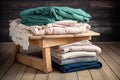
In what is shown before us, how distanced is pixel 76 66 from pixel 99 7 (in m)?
1.52

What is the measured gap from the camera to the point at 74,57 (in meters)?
2.00

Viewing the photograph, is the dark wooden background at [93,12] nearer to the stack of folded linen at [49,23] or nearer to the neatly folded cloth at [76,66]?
the stack of folded linen at [49,23]

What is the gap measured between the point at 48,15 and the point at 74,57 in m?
0.47

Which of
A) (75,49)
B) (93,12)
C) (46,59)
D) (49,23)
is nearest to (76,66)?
(75,49)

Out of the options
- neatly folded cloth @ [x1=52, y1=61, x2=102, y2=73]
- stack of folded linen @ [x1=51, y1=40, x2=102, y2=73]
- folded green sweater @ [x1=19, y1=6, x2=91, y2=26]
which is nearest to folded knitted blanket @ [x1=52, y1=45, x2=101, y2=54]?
stack of folded linen @ [x1=51, y1=40, x2=102, y2=73]

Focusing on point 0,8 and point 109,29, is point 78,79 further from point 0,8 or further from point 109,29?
point 0,8

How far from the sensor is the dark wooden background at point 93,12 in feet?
10.4

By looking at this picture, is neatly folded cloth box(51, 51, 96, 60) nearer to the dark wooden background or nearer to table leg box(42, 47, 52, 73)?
table leg box(42, 47, 52, 73)

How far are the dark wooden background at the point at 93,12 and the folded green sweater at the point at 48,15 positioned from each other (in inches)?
45.1

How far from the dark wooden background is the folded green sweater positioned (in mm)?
1147

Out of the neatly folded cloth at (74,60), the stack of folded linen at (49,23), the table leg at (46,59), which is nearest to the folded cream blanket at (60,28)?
the stack of folded linen at (49,23)

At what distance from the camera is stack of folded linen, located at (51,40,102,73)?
195 cm

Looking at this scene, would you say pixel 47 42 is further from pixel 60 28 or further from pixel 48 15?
pixel 48 15

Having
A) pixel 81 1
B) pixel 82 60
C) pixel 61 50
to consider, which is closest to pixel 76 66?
pixel 82 60
